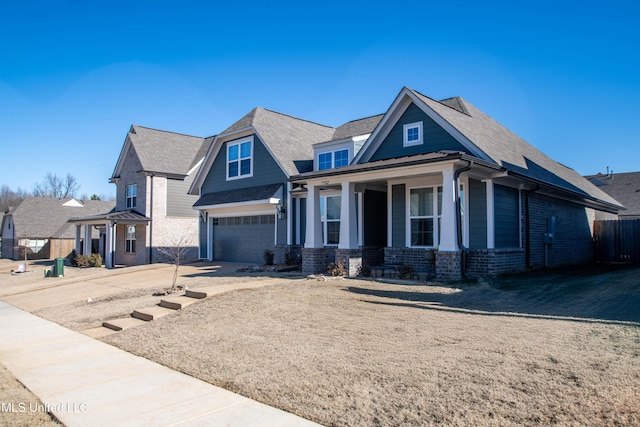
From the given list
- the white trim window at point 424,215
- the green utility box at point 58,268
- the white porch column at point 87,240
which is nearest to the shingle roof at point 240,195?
the green utility box at point 58,268

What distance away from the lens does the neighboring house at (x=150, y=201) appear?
27.1 m

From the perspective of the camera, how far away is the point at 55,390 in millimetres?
5672

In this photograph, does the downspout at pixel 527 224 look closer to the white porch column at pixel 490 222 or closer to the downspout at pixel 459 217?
the white porch column at pixel 490 222

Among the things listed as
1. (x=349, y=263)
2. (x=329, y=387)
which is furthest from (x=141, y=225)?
(x=329, y=387)

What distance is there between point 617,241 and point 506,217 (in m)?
11.4

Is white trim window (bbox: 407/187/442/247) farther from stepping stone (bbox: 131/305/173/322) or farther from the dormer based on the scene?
stepping stone (bbox: 131/305/173/322)

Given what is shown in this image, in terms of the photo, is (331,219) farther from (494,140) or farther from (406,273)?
(494,140)

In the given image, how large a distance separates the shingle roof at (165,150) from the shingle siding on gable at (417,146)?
15.4m

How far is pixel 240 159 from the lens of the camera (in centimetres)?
2303

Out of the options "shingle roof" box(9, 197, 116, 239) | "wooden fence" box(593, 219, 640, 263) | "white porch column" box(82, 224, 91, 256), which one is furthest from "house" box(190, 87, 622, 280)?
"shingle roof" box(9, 197, 116, 239)

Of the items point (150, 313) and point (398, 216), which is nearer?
point (150, 313)

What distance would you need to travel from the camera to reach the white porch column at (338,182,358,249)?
14.9 metres

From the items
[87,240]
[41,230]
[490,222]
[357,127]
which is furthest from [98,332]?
[41,230]

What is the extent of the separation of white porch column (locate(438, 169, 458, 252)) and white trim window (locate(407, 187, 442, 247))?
2.34 metres
